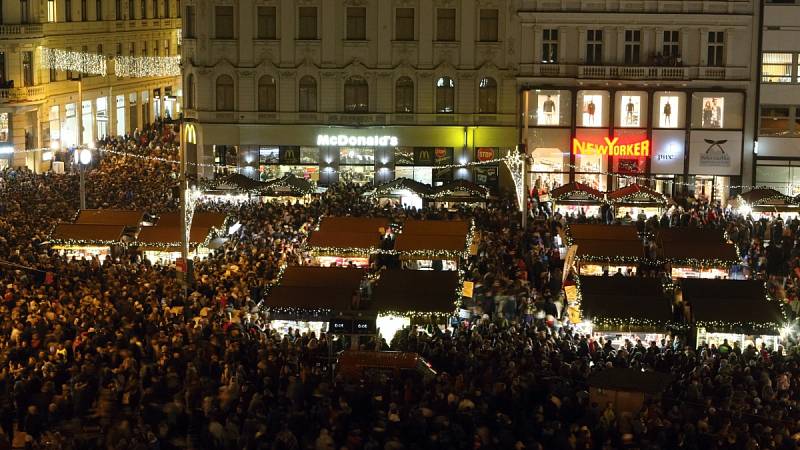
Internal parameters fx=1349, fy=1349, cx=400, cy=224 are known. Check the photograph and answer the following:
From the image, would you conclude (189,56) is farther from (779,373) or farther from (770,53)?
(779,373)

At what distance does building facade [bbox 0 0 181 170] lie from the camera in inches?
2483

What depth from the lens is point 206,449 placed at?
21484 millimetres

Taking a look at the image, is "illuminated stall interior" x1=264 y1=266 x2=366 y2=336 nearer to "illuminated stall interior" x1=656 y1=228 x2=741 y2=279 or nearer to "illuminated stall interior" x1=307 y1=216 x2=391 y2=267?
"illuminated stall interior" x1=307 y1=216 x2=391 y2=267

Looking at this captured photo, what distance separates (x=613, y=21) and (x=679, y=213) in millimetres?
13025

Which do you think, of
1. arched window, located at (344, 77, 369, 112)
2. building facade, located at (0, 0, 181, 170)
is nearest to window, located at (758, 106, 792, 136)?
arched window, located at (344, 77, 369, 112)

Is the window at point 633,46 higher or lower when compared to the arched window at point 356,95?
higher

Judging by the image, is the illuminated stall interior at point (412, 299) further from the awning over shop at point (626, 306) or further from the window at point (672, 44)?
the window at point (672, 44)

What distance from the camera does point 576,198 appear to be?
46781mm

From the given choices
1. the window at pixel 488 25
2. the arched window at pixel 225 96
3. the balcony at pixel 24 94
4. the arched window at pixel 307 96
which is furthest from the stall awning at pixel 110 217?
the balcony at pixel 24 94

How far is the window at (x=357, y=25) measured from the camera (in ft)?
186

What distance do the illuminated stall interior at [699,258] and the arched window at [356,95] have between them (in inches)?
910

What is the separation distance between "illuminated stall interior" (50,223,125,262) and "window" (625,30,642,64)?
84.0ft

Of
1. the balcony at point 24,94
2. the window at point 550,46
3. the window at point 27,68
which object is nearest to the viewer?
the window at point 550,46

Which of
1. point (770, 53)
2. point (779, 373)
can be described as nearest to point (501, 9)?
point (770, 53)
